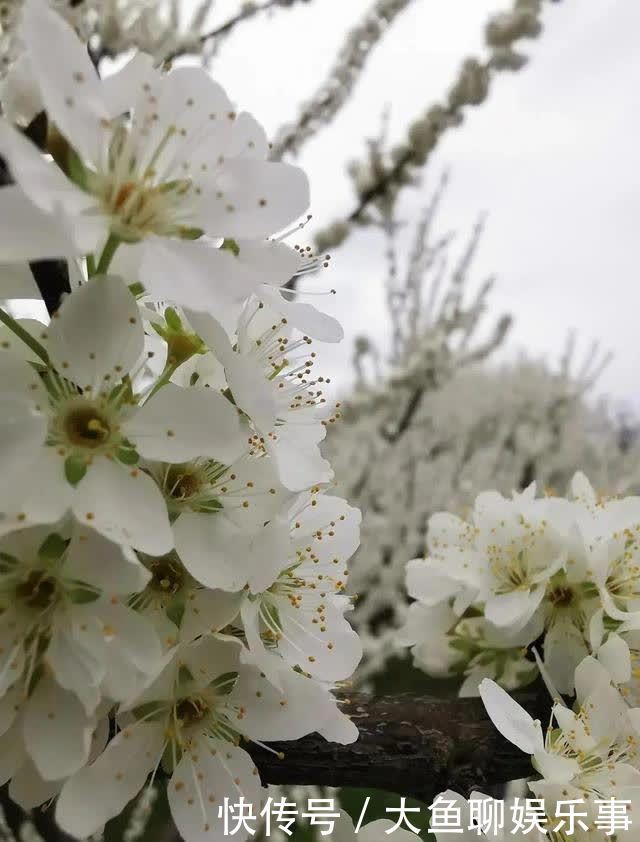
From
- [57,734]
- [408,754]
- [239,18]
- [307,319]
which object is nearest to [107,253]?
[307,319]

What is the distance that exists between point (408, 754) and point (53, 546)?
1.16 ft

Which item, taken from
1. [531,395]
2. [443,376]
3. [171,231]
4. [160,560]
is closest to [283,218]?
[171,231]

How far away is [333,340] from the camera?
0.53 m

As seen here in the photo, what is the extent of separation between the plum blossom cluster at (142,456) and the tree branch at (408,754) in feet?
0.25

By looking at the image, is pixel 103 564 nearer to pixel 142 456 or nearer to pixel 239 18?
pixel 142 456

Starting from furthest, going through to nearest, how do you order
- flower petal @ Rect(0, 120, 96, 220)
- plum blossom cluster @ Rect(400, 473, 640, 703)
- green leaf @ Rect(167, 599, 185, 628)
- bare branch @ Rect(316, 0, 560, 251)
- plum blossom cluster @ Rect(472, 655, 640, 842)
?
bare branch @ Rect(316, 0, 560, 251) < plum blossom cluster @ Rect(400, 473, 640, 703) < plum blossom cluster @ Rect(472, 655, 640, 842) < green leaf @ Rect(167, 599, 185, 628) < flower petal @ Rect(0, 120, 96, 220)

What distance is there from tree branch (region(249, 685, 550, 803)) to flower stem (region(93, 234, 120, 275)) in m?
0.37

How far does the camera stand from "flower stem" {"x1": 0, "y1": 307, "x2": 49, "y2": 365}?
0.44m

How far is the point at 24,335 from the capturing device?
441mm

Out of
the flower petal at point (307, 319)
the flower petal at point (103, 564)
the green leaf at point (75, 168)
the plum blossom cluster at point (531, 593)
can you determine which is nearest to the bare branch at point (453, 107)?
the plum blossom cluster at point (531, 593)

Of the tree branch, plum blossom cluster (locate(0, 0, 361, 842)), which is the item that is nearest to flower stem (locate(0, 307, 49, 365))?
plum blossom cluster (locate(0, 0, 361, 842))

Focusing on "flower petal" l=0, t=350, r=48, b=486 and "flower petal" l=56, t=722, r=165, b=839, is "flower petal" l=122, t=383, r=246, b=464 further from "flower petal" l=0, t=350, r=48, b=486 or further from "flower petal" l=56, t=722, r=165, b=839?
"flower petal" l=56, t=722, r=165, b=839

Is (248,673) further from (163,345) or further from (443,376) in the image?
(443,376)

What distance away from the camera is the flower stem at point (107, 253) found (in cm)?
41
